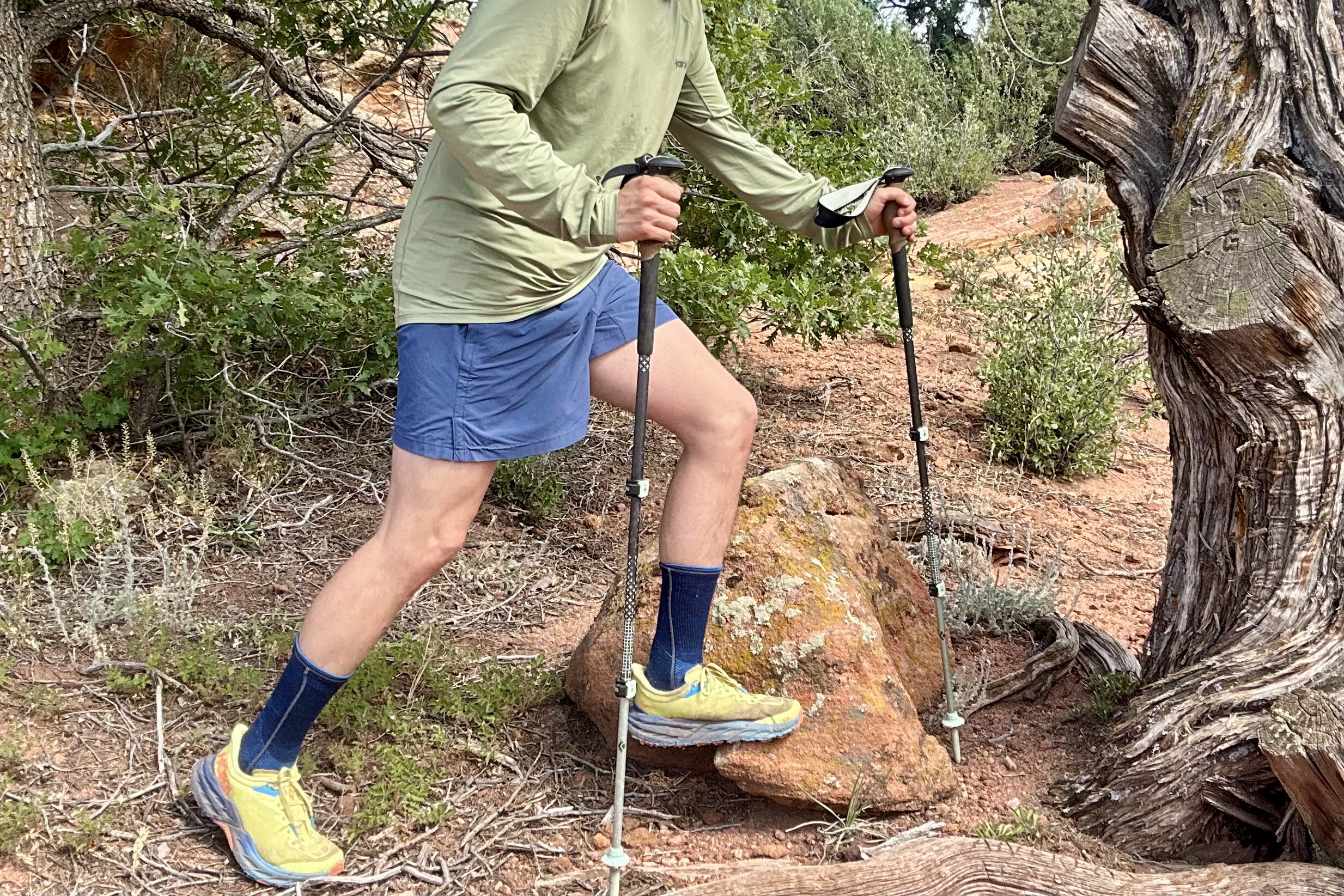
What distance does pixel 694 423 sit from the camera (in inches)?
112

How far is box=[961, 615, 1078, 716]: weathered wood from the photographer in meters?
3.41

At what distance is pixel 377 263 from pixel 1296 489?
410cm

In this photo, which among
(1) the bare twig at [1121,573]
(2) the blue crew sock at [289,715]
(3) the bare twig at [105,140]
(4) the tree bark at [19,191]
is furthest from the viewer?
(3) the bare twig at [105,140]

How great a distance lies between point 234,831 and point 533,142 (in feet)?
5.71

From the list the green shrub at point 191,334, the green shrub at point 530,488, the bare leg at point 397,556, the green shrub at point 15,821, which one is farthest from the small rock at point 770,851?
the green shrub at point 191,334

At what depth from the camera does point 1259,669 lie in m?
2.65

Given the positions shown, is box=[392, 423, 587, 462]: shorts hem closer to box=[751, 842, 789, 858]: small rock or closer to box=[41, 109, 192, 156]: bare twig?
box=[751, 842, 789, 858]: small rock

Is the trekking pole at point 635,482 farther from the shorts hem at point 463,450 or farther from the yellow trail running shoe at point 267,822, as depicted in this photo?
the yellow trail running shoe at point 267,822

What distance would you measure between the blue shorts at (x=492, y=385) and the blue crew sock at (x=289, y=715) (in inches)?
22.5

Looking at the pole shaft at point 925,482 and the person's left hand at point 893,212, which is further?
the pole shaft at point 925,482

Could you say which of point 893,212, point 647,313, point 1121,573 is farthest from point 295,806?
point 1121,573

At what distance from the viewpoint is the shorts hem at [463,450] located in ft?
8.36

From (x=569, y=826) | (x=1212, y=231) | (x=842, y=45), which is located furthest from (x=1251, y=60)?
(x=842, y=45)

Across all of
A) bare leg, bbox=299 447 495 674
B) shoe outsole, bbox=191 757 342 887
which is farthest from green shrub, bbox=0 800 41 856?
bare leg, bbox=299 447 495 674
